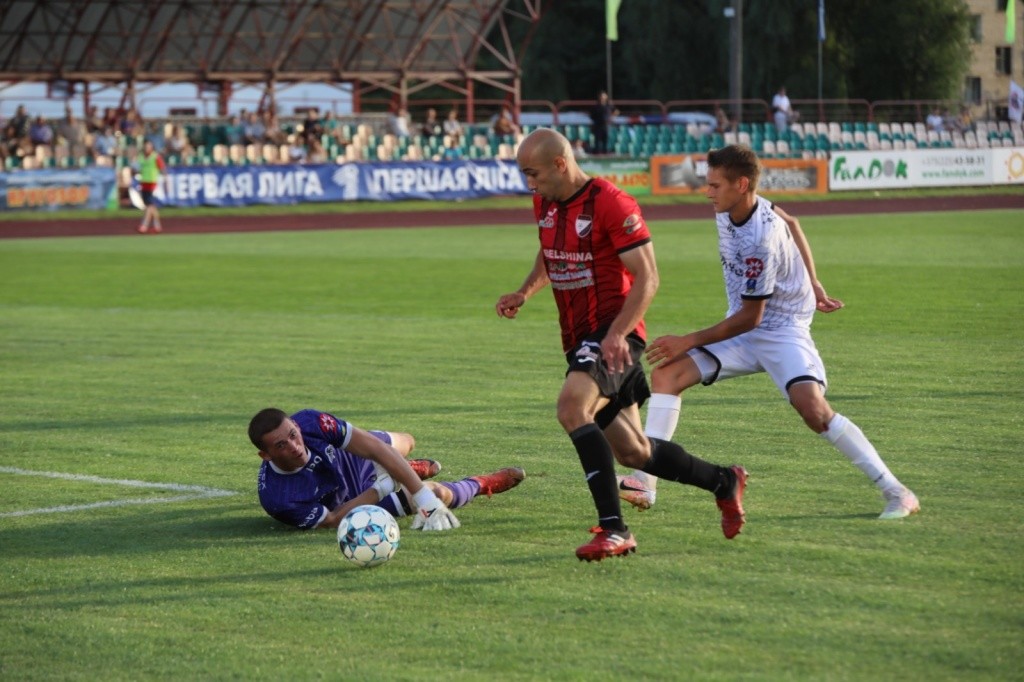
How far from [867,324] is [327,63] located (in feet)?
133

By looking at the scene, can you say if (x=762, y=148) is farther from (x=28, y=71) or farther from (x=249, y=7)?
(x=28, y=71)

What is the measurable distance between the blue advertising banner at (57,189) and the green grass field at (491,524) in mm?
19106

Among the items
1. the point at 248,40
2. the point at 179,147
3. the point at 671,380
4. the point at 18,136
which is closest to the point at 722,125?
the point at 179,147

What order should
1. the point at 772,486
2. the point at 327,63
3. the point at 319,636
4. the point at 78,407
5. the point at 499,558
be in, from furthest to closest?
the point at 327,63, the point at 78,407, the point at 772,486, the point at 499,558, the point at 319,636

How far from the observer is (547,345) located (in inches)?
582

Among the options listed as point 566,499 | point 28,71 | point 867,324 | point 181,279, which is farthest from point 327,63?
point 566,499

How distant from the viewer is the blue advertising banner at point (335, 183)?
126ft

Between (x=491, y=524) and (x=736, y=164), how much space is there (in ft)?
7.02

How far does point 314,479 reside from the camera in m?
7.59

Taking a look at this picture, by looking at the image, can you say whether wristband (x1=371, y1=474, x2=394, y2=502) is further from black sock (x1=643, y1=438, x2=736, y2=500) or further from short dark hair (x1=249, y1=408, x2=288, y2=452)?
black sock (x1=643, y1=438, x2=736, y2=500)

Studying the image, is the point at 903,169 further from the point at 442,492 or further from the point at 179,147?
the point at 442,492

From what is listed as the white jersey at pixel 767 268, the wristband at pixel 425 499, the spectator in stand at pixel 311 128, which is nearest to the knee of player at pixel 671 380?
the white jersey at pixel 767 268

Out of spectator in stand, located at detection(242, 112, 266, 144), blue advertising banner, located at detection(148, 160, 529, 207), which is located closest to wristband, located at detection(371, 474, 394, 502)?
blue advertising banner, located at detection(148, 160, 529, 207)

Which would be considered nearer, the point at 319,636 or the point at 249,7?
the point at 319,636
